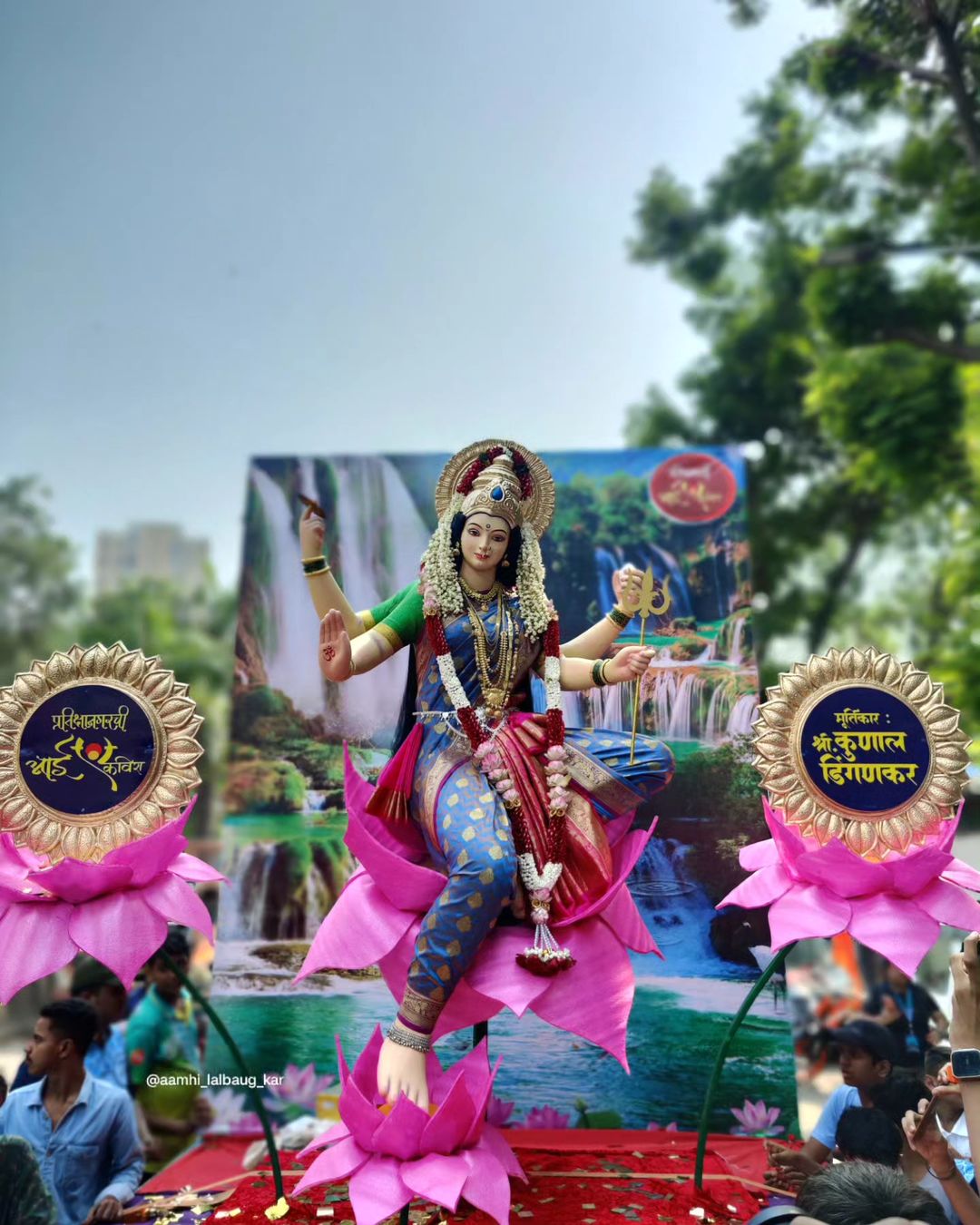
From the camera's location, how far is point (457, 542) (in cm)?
392

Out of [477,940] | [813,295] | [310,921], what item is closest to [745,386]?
[813,295]

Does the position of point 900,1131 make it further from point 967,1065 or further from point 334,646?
point 334,646

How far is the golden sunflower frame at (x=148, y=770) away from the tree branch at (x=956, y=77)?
280 inches

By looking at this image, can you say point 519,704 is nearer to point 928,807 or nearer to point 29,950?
point 928,807

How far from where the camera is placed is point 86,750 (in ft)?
11.4

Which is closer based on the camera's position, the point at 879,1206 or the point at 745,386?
the point at 879,1206

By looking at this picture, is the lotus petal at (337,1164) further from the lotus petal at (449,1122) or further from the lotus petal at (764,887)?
the lotus petal at (764,887)

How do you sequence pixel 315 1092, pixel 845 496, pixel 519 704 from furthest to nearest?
pixel 845 496 < pixel 315 1092 < pixel 519 704

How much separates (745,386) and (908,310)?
9.66 feet

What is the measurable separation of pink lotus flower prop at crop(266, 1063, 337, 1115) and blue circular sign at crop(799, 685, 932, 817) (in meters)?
2.94

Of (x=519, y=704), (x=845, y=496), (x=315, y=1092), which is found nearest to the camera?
(x=519, y=704)

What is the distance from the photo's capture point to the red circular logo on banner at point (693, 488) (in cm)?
542

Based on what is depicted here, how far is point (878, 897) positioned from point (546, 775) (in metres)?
1.21

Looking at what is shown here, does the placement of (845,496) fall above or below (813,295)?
below
